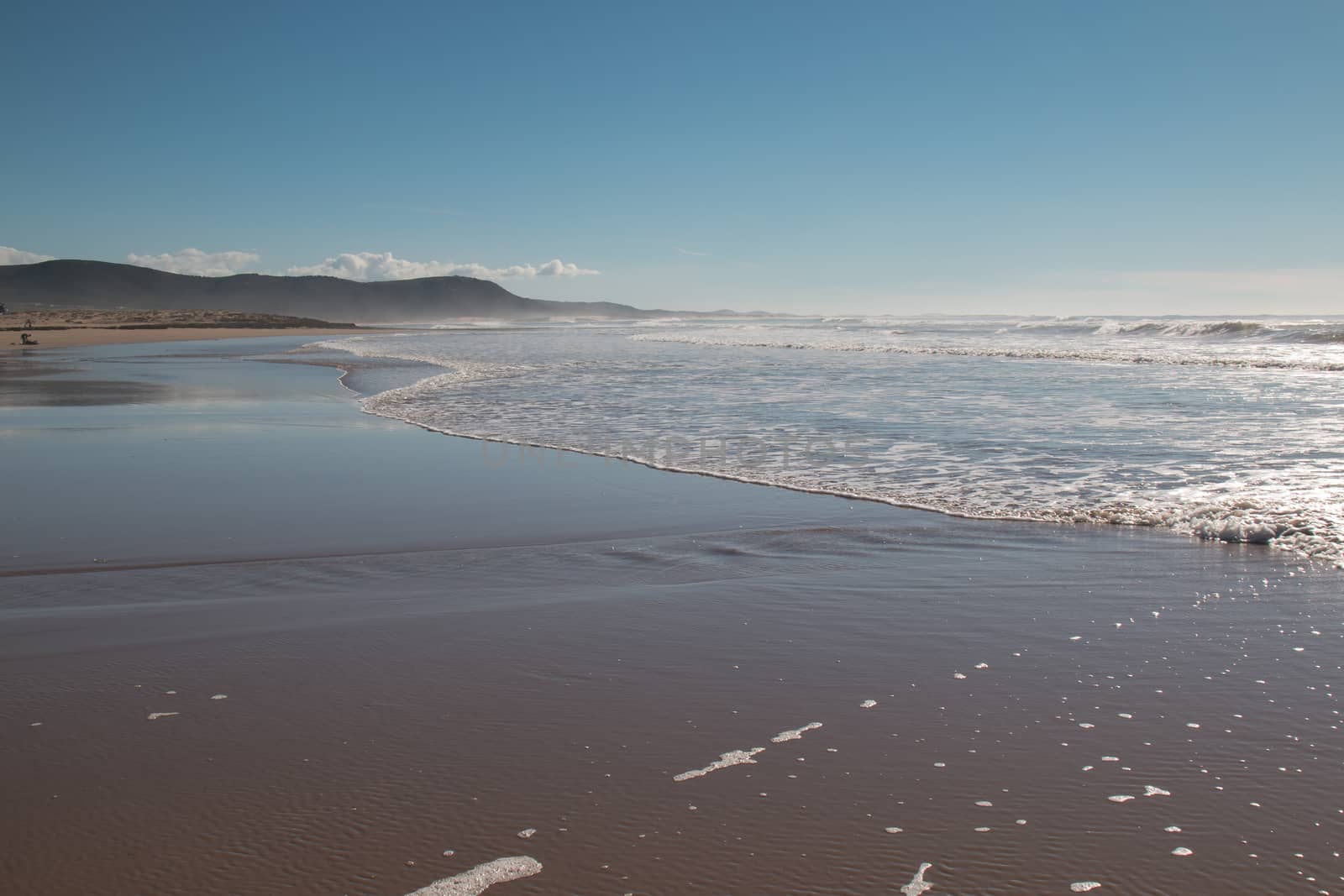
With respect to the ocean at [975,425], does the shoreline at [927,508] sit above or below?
below

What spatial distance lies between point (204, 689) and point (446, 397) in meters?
11.6

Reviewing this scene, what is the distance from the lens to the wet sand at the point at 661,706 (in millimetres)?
2488

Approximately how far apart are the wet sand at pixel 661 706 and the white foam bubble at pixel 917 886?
1cm

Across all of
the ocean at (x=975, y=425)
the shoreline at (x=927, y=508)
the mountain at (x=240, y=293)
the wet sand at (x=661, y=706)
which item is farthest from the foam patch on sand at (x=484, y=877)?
the mountain at (x=240, y=293)

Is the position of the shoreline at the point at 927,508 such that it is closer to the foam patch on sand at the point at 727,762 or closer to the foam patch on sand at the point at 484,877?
the foam patch on sand at the point at 727,762

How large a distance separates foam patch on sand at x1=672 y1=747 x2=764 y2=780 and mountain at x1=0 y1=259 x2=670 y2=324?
104612 mm

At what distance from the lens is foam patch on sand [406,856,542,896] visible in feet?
7.70

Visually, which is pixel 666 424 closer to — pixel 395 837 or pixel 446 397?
pixel 446 397

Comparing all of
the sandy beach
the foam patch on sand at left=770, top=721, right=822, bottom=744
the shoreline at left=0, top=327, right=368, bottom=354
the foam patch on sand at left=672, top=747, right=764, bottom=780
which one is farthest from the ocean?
the sandy beach

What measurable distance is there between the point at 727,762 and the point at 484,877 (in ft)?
2.94

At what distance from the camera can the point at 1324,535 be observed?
229 inches

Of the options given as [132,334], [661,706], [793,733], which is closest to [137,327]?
[132,334]

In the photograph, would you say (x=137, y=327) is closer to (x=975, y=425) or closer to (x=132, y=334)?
(x=132, y=334)

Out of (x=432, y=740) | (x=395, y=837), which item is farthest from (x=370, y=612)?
(x=395, y=837)
